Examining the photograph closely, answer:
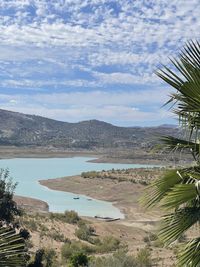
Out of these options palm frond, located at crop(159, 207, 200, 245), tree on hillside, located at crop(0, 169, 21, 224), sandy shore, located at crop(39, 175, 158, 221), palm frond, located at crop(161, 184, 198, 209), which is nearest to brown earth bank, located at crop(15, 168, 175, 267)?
sandy shore, located at crop(39, 175, 158, 221)

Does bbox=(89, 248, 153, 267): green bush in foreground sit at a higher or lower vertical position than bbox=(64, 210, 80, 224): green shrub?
higher

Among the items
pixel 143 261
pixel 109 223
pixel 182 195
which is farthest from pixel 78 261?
pixel 109 223

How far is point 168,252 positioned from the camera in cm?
1728

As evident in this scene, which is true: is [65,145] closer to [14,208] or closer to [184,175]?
[14,208]

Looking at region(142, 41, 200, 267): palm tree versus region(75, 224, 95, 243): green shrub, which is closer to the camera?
region(142, 41, 200, 267): palm tree

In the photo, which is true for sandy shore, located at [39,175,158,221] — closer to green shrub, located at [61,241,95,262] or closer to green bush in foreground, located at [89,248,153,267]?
green shrub, located at [61,241,95,262]

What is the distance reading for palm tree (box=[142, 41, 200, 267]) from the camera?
13.4ft

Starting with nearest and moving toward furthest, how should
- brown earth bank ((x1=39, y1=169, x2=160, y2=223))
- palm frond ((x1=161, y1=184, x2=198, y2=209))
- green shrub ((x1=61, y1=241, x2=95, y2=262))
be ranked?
palm frond ((x1=161, y1=184, x2=198, y2=209))
green shrub ((x1=61, y1=241, x2=95, y2=262))
brown earth bank ((x1=39, y1=169, x2=160, y2=223))

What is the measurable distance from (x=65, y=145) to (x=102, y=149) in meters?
13.1

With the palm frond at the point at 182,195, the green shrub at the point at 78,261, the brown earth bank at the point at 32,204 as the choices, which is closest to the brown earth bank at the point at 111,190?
the brown earth bank at the point at 32,204

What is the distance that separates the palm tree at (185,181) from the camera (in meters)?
4.07

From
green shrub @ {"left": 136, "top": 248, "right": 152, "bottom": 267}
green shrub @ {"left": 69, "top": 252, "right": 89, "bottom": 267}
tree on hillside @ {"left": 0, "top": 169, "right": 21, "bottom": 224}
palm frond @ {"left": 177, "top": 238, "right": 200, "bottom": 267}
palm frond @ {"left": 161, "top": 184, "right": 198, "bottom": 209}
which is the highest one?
palm frond @ {"left": 161, "top": 184, "right": 198, "bottom": 209}

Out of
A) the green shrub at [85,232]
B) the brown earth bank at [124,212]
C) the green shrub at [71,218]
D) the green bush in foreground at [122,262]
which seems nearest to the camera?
the green bush in foreground at [122,262]

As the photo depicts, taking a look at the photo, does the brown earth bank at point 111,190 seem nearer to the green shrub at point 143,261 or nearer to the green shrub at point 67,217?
the green shrub at point 67,217
